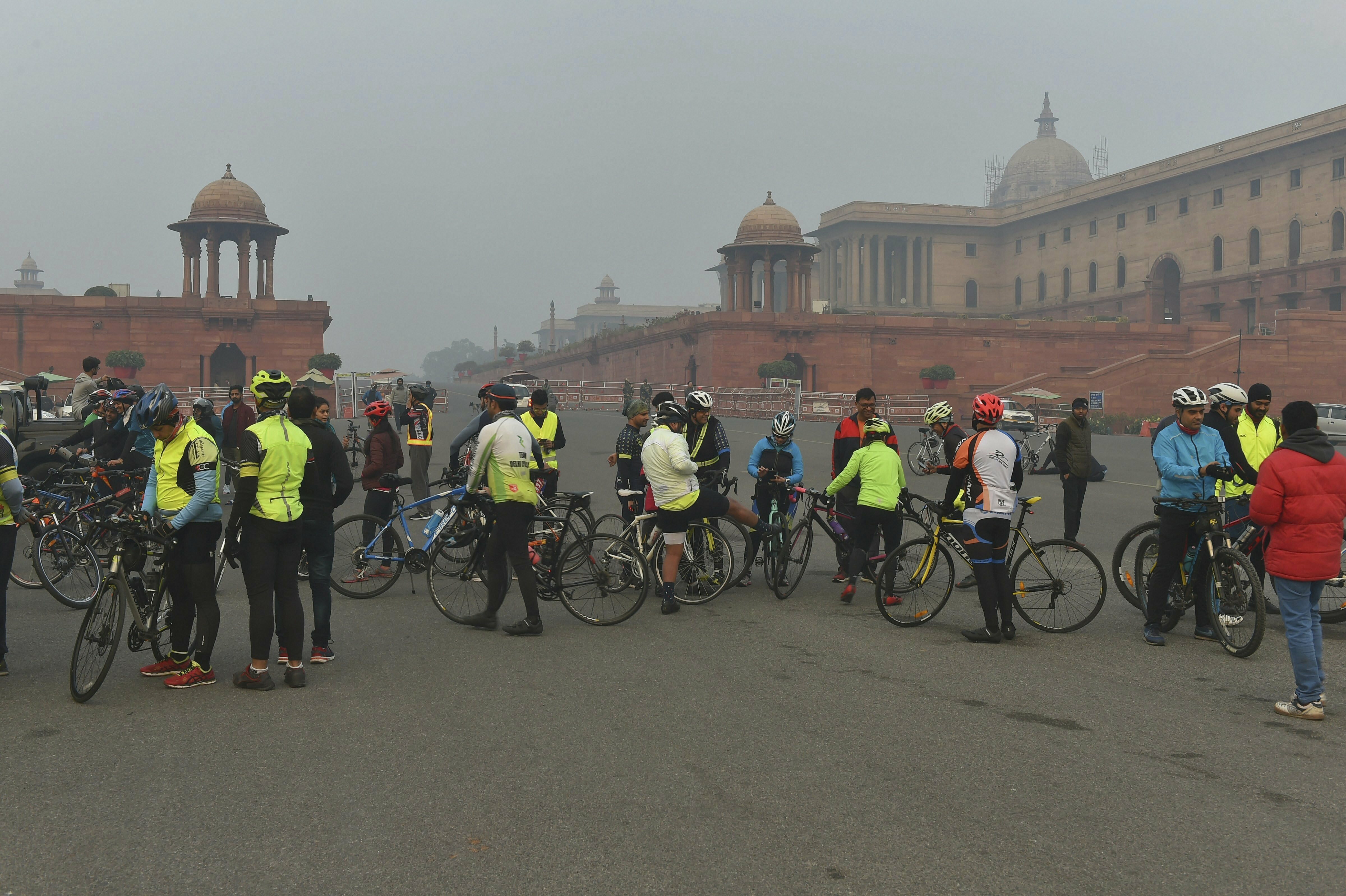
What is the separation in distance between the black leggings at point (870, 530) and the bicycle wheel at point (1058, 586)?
109cm

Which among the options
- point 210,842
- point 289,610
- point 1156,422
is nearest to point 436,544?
point 289,610

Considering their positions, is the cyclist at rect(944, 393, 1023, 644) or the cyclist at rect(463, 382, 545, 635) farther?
the cyclist at rect(463, 382, 545, 635)

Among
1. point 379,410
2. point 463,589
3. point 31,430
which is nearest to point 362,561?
point 463,589

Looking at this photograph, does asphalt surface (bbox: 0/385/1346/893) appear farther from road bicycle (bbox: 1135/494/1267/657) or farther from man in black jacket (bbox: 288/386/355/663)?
man in black jacket (bbox: 288/386/355/663)

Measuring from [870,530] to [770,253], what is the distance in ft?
161

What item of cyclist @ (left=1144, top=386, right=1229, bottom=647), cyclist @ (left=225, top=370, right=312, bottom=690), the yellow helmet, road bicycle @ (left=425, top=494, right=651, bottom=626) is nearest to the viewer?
cyclist @ (left=225, top=370, right=312, bottom=690)

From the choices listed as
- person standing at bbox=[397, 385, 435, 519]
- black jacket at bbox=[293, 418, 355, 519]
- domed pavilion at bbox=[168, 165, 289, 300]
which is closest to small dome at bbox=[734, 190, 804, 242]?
domed pavilion at bbox=[168, 165, 289, 300]

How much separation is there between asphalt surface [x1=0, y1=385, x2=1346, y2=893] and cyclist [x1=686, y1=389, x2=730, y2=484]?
6.24 feet

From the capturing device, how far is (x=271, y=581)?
19.5 ft

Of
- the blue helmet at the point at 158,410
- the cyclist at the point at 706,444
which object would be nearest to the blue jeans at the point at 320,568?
the blue helmet at the point at 158,410

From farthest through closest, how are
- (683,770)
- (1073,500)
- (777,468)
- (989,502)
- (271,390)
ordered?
(1073,500) → (777,468) → (989,502) → (271,390) → (683,770)

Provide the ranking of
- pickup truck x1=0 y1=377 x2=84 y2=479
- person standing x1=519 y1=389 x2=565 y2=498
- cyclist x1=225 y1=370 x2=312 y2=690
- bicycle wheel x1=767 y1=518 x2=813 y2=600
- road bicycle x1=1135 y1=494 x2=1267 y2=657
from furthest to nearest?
pickup truck x1=0 y1=377 x2=84 y2=479, person standing x1=519 y1=389 x2=565 y2=498, bicycle wheel x1=767 y1=518 x2=813 y2=600, road bicycle x1=1135 y1=494 x2=1267 y2=657, cyclist x1=225 y1=370 x2=312 y2=690

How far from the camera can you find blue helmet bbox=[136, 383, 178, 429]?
595 cm

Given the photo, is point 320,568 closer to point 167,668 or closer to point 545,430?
point 167,668
